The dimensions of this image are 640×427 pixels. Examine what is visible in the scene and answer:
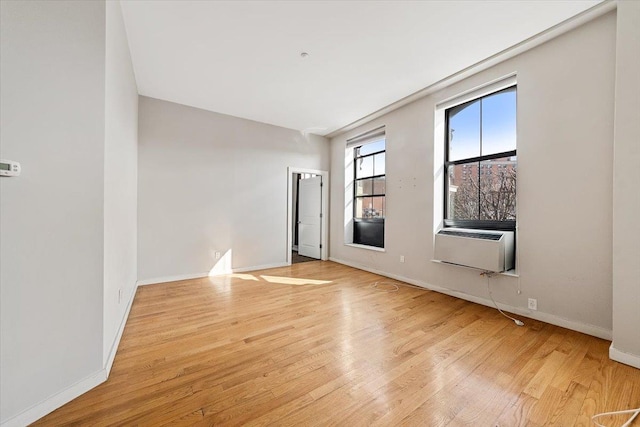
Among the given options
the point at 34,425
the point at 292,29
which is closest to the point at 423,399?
the point at 34,425

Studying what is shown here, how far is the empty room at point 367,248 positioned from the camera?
1.41 metres

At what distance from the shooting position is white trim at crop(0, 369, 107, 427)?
128 centimetres

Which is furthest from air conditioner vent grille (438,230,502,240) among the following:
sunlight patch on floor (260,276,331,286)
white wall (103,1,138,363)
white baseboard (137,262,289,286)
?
white wall (103,1,138,363)

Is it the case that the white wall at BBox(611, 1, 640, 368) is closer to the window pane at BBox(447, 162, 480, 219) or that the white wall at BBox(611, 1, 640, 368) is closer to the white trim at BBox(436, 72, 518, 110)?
the white trim at BBox(436, 72, 518, 110)

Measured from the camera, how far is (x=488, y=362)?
1895 millimetres

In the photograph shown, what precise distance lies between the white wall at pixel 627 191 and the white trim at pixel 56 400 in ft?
12.1

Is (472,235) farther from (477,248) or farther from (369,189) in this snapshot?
(369,189)

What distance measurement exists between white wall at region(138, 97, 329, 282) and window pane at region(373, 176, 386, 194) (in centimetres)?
169

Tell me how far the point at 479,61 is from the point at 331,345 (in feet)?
11.3

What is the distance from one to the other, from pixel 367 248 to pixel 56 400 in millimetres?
4170

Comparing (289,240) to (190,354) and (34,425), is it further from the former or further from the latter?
(34,425)

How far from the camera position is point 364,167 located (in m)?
5.19

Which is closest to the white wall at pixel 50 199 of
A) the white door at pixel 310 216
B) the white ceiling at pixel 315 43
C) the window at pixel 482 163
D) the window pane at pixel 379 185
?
the white ceiling at pixel 315 43

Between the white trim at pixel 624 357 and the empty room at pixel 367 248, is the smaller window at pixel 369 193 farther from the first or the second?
the white trim at pixel 624 357
